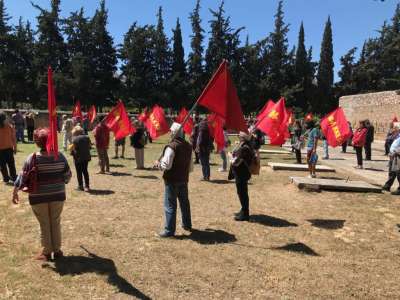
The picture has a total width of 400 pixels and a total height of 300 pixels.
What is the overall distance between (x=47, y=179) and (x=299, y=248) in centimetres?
372

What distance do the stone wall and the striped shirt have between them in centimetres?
3055

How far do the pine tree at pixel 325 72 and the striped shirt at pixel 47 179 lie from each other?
180 feet

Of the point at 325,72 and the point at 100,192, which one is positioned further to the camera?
the point at 325,72

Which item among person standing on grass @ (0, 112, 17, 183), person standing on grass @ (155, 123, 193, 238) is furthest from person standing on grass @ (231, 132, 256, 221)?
person standing on grass @ (0, 112, 17, 183)

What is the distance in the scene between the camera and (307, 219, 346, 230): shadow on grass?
7596 millimetres

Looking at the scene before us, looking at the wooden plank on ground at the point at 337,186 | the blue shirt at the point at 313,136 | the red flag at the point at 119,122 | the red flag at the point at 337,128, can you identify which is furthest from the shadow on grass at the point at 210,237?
the red flag at the point at 337,128

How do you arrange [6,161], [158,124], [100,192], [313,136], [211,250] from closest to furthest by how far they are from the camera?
[211,250] < [100,192] < [6,161] < [313,136] < [158,124]

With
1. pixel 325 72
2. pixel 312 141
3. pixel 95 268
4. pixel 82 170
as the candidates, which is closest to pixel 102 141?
pixel 82 170

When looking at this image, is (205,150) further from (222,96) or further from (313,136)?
(222,96)

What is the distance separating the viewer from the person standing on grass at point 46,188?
5.18 m

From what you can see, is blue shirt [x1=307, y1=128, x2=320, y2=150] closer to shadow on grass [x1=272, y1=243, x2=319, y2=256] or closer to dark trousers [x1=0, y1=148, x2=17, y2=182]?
shadow on grass [x1=272, y1=243, x2=319, y2=256]

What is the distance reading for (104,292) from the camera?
472 centimetres

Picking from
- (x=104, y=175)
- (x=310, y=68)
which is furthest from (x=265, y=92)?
(x=104, y=175)

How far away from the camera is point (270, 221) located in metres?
7.83
